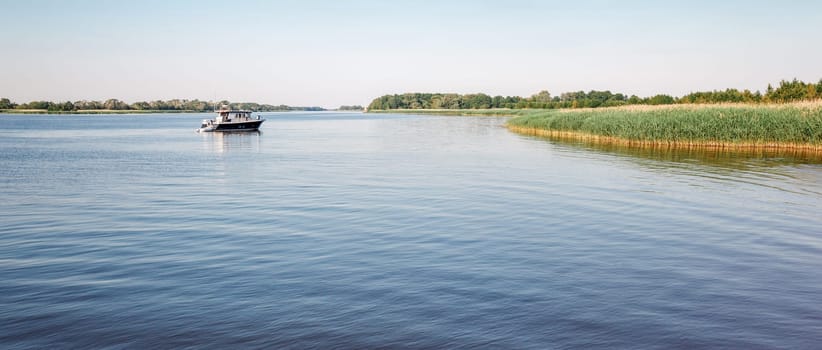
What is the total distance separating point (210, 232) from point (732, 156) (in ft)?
109

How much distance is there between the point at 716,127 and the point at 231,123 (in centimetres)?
5428

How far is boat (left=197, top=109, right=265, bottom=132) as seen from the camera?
76.0 meters

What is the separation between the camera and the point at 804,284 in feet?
35.3

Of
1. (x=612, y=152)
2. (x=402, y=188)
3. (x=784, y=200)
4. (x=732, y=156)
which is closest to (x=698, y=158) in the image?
(x=732, y=156)

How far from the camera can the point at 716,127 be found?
143ft

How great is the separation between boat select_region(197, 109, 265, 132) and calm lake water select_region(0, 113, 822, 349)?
5107 centimetres

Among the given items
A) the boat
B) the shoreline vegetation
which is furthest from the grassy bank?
the boat

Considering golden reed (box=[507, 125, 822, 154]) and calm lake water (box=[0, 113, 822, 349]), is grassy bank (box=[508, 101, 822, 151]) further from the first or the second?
calm lake water (box=[0, 113, 822, 349])

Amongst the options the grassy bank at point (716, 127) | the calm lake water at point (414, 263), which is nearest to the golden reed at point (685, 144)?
the grassy bank at point (716, 127)

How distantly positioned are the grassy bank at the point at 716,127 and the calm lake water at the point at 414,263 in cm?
1651

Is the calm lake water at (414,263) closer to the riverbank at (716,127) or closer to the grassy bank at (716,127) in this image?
the grassy bank at (716,127)

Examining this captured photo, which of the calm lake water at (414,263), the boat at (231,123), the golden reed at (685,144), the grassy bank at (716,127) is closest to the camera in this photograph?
the calm lake water at (414,263)

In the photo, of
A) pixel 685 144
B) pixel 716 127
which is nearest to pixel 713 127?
pixel 716 127

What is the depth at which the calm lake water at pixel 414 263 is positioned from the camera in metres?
8.52
